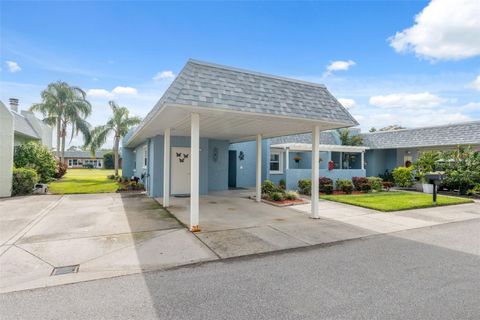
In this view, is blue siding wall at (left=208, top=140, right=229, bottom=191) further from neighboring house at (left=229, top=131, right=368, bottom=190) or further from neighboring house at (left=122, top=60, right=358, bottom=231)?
neighboring house at (left=122, top=60, right=358, bottom=231)

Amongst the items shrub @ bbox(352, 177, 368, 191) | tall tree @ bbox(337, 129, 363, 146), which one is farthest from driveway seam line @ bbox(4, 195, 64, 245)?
tall tree @ bbox(337, 129, 363, 146)

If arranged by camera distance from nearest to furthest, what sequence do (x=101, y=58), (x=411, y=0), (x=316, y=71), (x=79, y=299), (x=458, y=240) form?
(x=79, y=299) → (x=458, y=240) → (x=411, y=0) → (x=101, y=58) → (x=316, y=71)

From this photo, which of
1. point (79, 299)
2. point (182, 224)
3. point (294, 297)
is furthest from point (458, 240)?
point (79, 299)

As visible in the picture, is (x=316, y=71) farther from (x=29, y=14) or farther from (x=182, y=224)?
(x=29, y=14)

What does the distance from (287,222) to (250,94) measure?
148 inches

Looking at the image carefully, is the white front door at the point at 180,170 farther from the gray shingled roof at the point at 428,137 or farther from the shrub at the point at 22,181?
the gray shingled roof at the point at 428,137

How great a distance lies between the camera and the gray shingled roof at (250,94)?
605 cm

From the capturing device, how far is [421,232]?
22.7 ft

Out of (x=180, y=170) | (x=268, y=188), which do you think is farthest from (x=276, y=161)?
(x=180, y=170)

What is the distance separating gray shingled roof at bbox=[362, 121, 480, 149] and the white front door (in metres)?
15.1

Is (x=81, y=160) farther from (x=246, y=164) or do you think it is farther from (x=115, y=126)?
(x=246, y=164)

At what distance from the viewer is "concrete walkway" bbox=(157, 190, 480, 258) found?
588 centimetres

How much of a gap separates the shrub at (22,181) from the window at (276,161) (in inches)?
510

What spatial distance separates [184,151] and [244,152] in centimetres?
509
